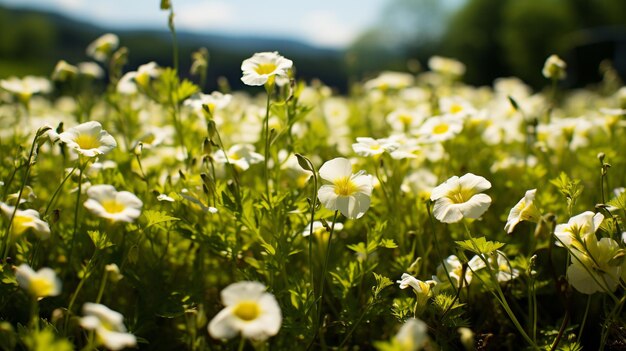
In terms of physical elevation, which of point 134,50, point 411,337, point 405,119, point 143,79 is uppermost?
point 143,79

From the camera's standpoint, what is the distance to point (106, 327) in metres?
1.10

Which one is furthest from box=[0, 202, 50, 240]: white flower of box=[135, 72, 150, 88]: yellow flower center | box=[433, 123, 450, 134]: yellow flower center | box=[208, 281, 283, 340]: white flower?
box=[433, 123, 450, 134]: yellow flower center

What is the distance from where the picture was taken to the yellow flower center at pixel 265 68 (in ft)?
5.69

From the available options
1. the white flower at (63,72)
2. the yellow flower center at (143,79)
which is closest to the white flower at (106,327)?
the yellow flower center at (143,79)

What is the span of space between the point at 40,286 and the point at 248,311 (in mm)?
439

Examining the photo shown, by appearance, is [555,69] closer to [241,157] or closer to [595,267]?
[595,267]

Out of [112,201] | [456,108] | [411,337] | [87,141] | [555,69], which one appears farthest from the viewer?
[456,108]

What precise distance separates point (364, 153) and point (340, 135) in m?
1.42

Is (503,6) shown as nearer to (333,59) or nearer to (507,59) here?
(507,59)

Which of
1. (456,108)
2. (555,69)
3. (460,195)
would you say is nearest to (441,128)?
(456,108)

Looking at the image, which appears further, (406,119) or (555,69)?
(406,119)

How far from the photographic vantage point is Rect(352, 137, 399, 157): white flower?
1746 millimetres

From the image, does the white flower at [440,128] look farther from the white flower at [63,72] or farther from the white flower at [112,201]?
the white flower at [63,72]

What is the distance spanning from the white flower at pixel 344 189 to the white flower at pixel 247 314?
425 millimetres
